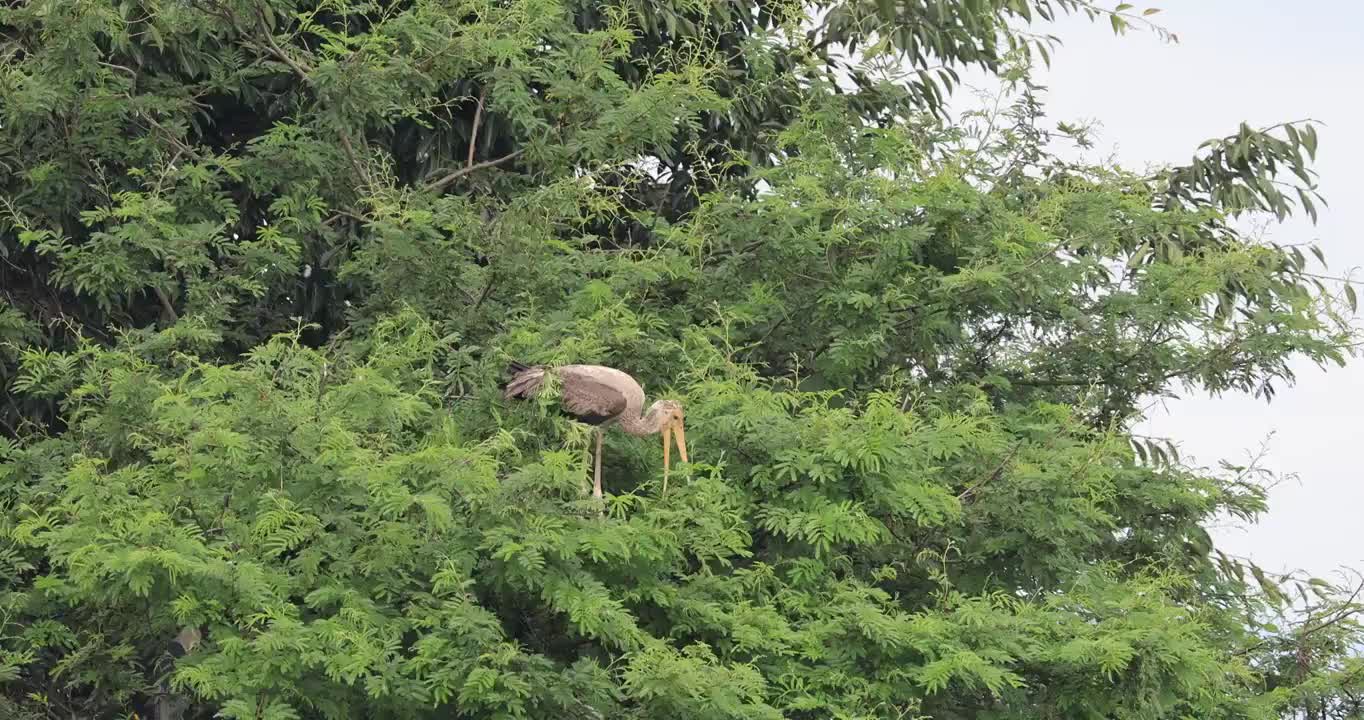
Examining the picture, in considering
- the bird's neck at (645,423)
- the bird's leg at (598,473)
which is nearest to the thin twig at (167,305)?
the bird's leg at (598,473)

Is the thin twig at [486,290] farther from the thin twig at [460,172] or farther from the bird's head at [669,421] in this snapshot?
the bird's head at [669,421]

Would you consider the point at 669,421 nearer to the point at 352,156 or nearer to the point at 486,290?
the point at 486,290

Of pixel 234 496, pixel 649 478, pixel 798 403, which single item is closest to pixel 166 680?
pixel 234 496

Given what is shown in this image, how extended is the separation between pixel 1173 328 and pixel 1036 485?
80.6 inches

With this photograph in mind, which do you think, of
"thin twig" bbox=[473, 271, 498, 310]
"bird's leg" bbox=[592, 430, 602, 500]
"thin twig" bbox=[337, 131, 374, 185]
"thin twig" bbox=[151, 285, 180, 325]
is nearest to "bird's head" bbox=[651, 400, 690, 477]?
"bird's leg" bbox=[592, 430, 602, 500]

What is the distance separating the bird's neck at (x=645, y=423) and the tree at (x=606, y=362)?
265 mm

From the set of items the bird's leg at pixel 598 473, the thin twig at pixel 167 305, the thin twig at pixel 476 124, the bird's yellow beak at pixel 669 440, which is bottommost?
the thin twig at pixel 167 305

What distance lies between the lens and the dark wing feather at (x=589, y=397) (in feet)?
25.0

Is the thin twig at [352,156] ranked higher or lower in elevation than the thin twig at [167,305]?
higher

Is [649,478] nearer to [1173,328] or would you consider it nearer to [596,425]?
[596,425]

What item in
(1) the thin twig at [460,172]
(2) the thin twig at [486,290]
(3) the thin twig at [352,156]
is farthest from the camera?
(1) the thin twig at [460,172]

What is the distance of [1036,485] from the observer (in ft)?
28.1

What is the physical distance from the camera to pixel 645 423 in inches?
313

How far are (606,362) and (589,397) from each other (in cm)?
118
